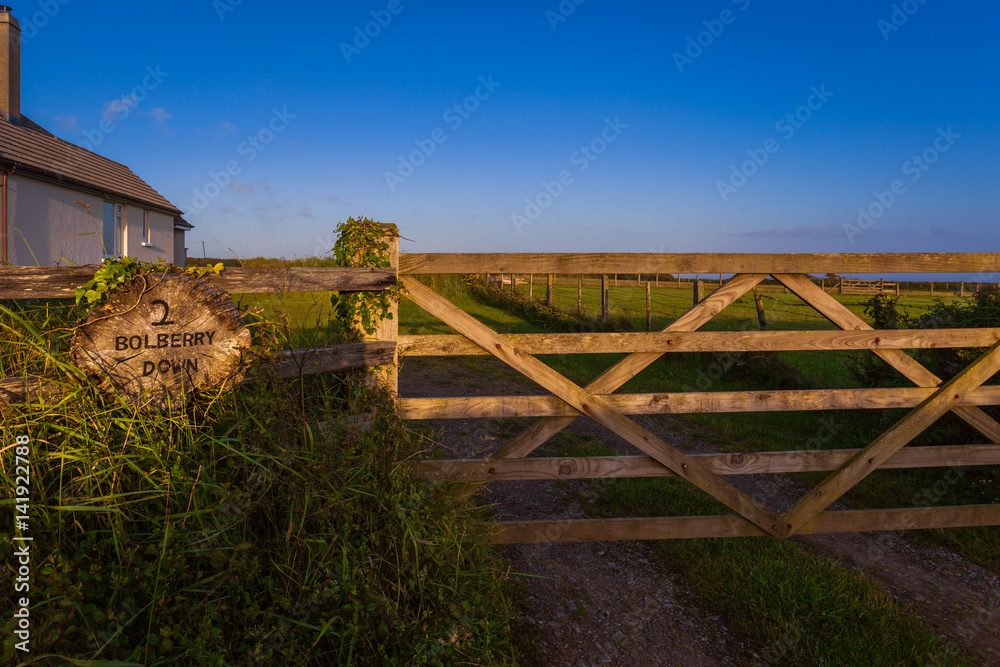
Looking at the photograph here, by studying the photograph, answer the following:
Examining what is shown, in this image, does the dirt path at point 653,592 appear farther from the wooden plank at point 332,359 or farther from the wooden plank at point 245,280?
the wooden plank at point 245,280

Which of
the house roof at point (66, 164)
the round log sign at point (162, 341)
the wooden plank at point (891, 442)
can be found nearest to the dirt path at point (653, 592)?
the wooden plank at point (891, 442)

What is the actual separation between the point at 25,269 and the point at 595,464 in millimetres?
3093

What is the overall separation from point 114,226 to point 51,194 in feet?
13.0

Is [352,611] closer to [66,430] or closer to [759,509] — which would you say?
[66,430]

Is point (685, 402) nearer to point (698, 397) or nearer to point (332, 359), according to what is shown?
point (698, 397)

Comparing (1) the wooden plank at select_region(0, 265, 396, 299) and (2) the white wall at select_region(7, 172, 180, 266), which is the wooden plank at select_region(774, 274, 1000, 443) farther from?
(2) the white wall at select_region(7, 172, 180, 266)

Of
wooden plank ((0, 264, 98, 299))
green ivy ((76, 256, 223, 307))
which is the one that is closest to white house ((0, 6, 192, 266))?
wooden plank ((0, 264, 98, 299))

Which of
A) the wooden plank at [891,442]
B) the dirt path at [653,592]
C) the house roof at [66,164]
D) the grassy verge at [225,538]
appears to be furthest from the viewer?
the house roof at [66,164]

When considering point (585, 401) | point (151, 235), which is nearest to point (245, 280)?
point (585, 401)

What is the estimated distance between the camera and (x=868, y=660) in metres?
2.87

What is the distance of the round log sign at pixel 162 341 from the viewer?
238cm

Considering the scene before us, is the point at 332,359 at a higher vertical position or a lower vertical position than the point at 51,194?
lower

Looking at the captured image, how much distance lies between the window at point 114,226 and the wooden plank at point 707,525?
2039 cm

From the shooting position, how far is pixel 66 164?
16828 mm
